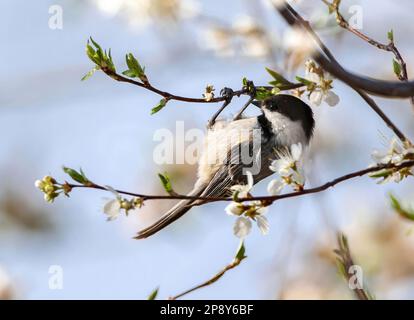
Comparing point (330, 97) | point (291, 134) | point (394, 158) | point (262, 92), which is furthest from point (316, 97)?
point (291, 134)

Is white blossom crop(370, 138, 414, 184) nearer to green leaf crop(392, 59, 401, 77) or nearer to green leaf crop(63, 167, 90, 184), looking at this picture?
green leaf crop(392, 59, 401, 77)

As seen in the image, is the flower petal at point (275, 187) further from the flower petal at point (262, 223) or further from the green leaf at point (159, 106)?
the green leaf at point (159, 106)

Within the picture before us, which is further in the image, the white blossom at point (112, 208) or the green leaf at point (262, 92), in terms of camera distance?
the green leaf at point (262, 92)

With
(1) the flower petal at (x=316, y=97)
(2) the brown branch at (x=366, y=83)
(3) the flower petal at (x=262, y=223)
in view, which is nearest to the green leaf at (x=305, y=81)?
(1) the flower petal at (x=316, y=97)

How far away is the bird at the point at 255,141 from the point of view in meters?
3.88

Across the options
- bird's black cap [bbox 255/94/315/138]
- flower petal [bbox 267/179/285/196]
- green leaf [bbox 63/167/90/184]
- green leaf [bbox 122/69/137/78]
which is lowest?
flower petal [bbox 267/179/285/196]

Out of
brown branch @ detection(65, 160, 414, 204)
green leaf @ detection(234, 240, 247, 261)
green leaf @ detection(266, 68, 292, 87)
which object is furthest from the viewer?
green leaf @ detection(266, 68, 292, 87)

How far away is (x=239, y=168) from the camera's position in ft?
13.0

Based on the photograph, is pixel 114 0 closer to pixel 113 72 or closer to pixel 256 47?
pixel 256 47

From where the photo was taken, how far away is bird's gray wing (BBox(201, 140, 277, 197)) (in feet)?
12.6

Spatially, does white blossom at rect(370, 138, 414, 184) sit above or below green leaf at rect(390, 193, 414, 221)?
above

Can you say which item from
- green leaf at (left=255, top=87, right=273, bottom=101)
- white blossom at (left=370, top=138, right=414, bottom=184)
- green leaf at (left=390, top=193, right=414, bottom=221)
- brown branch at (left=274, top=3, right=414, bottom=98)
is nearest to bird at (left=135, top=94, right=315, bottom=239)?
green leaf at (left=255, top=87, right=273, bottom=101)

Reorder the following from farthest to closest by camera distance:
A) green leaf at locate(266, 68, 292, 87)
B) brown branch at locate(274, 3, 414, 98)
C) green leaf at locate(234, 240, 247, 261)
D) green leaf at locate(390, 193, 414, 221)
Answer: green leaf at locate(266, 68, 292, 87) → green leaf at locate(234, 240, 247, 261) → green leaf at locate(390, 193, 414, 221) → brown branch at locate(274, 3, 414, 98)
